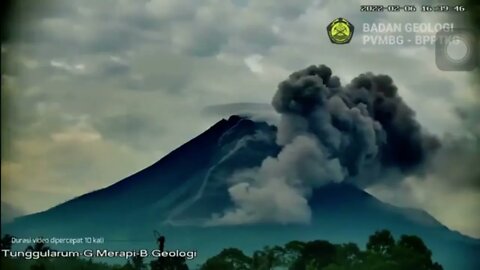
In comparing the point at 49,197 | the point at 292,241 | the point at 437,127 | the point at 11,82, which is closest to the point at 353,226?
the point at 292,241

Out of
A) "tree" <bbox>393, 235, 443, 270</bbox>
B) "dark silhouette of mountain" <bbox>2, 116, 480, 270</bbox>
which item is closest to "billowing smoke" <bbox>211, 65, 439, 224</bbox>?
"dark silhouette of mountain" <bbox>2, 116, 480, 270</bbox>

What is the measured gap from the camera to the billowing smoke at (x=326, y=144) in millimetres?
1610

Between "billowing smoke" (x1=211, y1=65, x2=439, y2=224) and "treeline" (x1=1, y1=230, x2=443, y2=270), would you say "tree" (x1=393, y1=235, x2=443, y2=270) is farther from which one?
"billowing smoke" (x1=211, y1=65, x2=439, y2=224)

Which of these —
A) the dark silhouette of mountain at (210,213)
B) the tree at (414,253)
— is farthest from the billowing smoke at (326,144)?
the tree at (414,253)

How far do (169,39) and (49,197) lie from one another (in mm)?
425

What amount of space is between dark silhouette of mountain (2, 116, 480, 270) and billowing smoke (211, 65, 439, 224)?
0.9 inches

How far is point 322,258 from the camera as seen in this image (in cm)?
161

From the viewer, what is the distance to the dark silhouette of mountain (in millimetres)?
1602

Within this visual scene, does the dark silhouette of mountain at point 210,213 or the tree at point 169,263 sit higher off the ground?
the dark silhouette of mountain at point 210,213

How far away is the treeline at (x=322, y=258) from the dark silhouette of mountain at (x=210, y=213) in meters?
0.02

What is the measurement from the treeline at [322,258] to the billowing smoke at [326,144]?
0.07 m

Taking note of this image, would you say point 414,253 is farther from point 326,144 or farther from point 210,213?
point 210,213

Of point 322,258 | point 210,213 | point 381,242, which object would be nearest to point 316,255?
point 322,258

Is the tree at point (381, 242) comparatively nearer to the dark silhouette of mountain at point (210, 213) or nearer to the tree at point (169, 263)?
the dark silhouette of mountain at point (210, 213)
